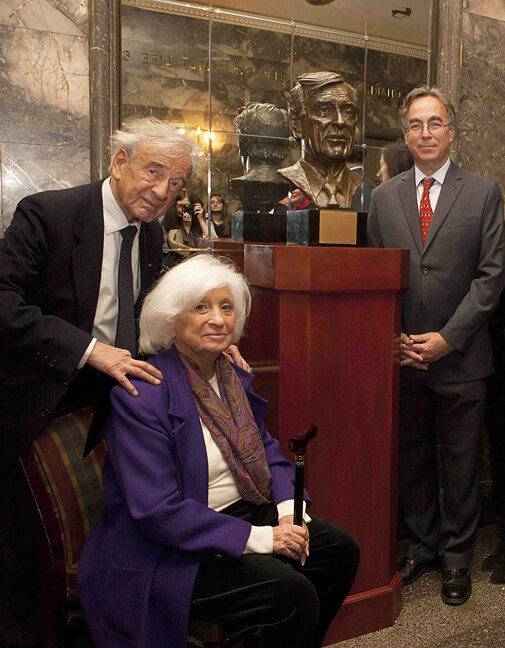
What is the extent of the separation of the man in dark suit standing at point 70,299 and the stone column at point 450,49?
2475 mm

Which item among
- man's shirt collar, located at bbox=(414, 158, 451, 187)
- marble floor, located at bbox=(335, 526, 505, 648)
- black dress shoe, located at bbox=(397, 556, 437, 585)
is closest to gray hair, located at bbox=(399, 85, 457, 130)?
man's shirt collar, located at bbox=(414, 158, 451, 187)

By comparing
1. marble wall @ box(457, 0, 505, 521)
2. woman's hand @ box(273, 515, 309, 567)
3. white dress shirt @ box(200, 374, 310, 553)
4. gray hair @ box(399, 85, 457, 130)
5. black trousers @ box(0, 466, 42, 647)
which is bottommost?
black trousers @ box(0, 466, 42, 647)

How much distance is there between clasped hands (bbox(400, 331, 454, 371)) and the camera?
2504mm

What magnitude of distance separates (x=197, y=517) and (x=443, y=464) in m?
1.54

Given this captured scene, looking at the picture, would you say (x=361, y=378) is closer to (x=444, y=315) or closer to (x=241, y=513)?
(x=444, y=315)

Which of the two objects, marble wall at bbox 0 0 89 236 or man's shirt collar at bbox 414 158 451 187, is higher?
marble wall at bbox 0 0 89 236

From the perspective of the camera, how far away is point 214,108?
11.6ft

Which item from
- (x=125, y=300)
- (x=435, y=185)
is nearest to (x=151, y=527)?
(x=125, y=300)

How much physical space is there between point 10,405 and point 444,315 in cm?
169

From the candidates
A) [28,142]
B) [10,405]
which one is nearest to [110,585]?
[10,405]

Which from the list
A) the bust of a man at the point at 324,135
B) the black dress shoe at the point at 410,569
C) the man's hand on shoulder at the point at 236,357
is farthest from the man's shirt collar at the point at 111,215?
the black dress shoe at the point at 410,569

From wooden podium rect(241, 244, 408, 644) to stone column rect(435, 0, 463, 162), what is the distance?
2.03 m

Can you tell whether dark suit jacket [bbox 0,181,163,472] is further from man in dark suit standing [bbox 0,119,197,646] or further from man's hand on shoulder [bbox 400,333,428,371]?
man's hand on shoulder [bbox 400,333,428,371]

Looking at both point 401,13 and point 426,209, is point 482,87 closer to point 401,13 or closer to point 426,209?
point 401,13
